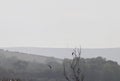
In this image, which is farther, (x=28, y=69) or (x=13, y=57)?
(x=13, y=57)

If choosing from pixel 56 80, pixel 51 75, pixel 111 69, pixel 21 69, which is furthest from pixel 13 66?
pixel 111 69

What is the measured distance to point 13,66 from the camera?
93.0 m

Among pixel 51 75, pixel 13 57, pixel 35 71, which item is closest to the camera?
pixel 51 75

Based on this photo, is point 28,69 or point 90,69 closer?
point 90,69

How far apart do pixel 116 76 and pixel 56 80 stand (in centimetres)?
1273

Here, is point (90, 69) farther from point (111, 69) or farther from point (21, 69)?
point (21, 69)

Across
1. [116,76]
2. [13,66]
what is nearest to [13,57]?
[13,66]

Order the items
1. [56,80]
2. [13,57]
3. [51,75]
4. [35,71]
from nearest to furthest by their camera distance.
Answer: [56,80] < [51,75] < [35,71] < [13,57]

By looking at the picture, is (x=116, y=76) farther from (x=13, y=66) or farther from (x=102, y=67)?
(x=13, y=66)

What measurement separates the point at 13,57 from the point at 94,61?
27559mm

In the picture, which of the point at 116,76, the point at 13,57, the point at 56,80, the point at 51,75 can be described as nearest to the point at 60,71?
the point at 51,75

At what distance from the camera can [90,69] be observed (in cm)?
8325

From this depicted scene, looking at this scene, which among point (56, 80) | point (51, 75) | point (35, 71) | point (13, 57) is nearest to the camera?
point (56, 80)

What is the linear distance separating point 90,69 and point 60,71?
282 inches
